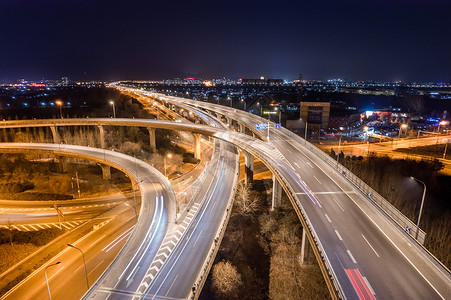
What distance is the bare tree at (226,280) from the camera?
28.6 metres

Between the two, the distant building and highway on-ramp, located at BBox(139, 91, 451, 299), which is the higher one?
the distant building

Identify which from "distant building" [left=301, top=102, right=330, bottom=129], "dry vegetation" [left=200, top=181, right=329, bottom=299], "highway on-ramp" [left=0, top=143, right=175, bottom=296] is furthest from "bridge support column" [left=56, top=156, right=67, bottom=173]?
"distant building" [left=301, top=102, right=330, bottom=129]

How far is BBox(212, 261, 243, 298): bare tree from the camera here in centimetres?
2859

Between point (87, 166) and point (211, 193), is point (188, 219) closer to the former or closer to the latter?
point (211, 193)

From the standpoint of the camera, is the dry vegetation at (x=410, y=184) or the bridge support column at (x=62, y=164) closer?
the dry vegetation at (x=410, y=184)

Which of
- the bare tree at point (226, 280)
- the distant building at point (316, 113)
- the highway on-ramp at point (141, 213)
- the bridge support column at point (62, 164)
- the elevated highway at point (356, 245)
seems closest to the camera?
the elevated highway at point (356, 245)

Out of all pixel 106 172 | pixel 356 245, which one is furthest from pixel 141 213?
pixel 106 172

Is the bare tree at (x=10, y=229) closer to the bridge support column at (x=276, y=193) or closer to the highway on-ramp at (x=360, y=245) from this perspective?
the highway on-ramp at (x=360, y=245)

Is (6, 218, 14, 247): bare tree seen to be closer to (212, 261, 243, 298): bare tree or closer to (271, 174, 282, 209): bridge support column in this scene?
(212, 261, 243, 298): bare tree

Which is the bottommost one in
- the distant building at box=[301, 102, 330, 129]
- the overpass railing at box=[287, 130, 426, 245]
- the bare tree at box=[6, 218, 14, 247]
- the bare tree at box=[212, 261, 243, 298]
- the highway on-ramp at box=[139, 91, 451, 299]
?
the bare tree at box=[212, 261, 243, 298]

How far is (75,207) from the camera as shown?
138 ft

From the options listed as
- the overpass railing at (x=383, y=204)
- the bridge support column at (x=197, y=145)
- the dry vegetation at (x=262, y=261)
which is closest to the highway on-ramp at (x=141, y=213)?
the dry vegetation at (x=262, y=261)

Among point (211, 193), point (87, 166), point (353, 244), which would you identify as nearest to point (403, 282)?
point (353, 244)

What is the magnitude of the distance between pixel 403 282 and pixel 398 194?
101 ft
